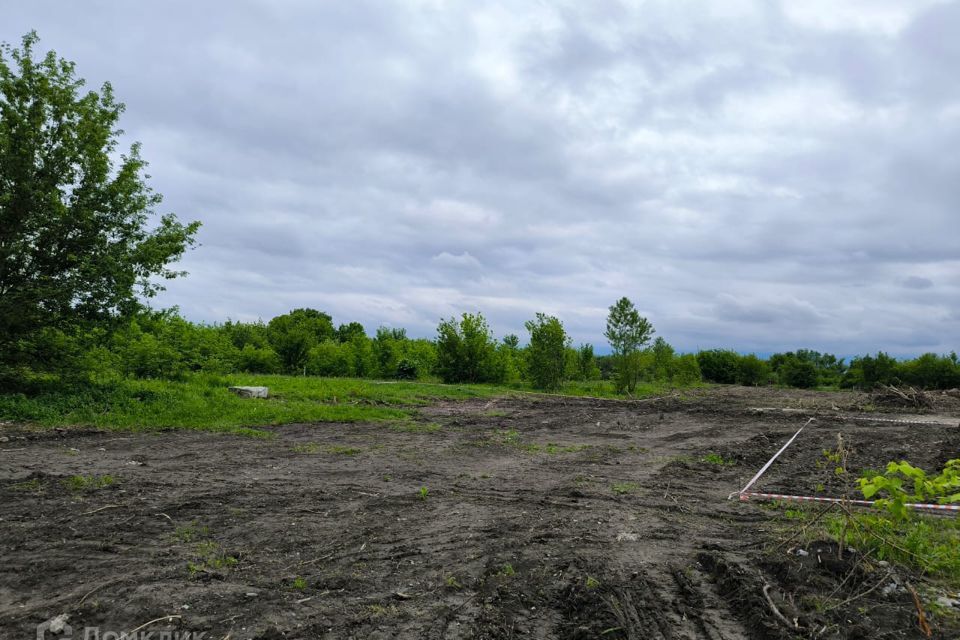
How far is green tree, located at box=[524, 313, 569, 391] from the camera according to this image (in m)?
30.6

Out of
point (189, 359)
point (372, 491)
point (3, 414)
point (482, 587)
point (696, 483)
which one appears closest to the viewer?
point (482, 587)

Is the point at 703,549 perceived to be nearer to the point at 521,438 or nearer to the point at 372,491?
the point at 372,491

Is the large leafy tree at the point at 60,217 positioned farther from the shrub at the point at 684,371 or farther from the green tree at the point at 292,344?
the shrub at the point at 684,371

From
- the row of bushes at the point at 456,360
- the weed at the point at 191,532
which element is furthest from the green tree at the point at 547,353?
the weed at the point at 191,532

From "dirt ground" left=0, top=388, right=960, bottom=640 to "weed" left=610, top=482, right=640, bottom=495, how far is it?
0.04 m

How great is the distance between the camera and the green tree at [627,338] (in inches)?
1154

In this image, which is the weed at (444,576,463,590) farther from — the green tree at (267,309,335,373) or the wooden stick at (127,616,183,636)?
the green tree at (267,309,335,373)

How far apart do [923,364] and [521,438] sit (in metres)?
36.5

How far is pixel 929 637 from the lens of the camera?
357cm

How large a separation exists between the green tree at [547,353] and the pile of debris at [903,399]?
14.4 meters

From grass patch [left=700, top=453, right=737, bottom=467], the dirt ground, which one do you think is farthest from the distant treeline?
grass patch [left=700, top=453, right=737, bottom=467]

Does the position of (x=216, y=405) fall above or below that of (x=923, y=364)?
below

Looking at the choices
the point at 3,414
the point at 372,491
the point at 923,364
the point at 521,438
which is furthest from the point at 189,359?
the point at 923,364

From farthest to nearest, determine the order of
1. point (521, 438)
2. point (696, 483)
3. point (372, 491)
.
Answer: point (521, 438)
point (696, 483)
point (372, 491)
